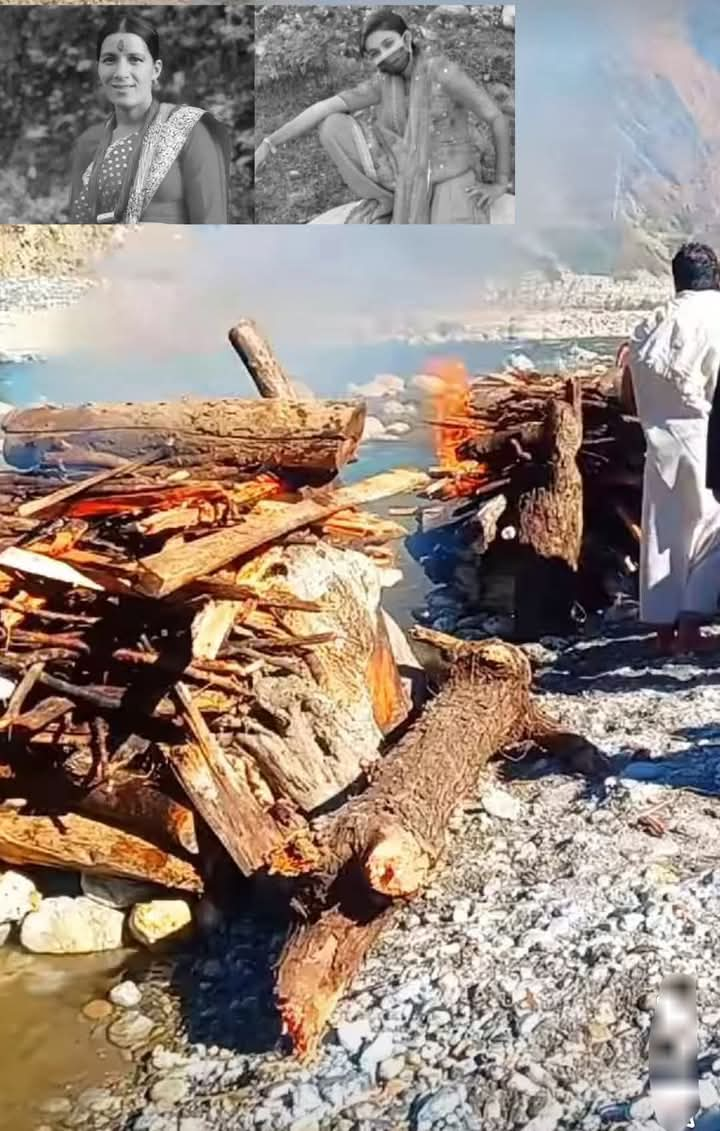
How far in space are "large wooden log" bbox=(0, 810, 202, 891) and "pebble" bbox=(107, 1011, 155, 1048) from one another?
0.25 metres

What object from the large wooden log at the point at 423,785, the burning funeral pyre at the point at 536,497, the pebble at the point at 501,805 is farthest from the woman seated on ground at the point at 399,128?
the pebble at the point at 501,805

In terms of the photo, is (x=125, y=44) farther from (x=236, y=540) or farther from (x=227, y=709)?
(x=227, y=709)

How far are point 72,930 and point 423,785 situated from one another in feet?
2.04

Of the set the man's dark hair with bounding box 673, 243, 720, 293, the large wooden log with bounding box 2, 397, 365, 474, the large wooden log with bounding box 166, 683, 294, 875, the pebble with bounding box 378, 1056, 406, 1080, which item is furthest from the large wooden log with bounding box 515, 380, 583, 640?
the pebble with bounding box 378, 1056, 406, 1080

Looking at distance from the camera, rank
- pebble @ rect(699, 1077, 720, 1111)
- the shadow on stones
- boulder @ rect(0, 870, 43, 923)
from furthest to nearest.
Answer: boulder @ rect(0, 870, 43, 923) → the shadow on stones → pebble @ rect(699, 1077, 720, 1111)

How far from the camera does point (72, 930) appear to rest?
2.46 meters

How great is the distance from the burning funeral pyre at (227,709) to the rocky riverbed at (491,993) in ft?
0.28

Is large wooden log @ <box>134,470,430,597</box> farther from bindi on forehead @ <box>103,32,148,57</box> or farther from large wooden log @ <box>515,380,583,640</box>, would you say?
bindi on forehead @ <box>103,32,148,57</box>

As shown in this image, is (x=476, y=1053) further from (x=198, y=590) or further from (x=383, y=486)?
(x=383, y=486)

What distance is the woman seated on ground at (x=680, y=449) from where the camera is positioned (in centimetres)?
338

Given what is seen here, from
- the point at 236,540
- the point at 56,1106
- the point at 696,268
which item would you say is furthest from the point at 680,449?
the point at 56,1106

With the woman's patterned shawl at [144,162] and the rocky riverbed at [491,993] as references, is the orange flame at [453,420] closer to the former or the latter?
the woman's patterned shawl at [144,162]

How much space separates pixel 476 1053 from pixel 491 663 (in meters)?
1.05

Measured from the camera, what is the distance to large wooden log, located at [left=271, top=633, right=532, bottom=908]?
7.21ft
